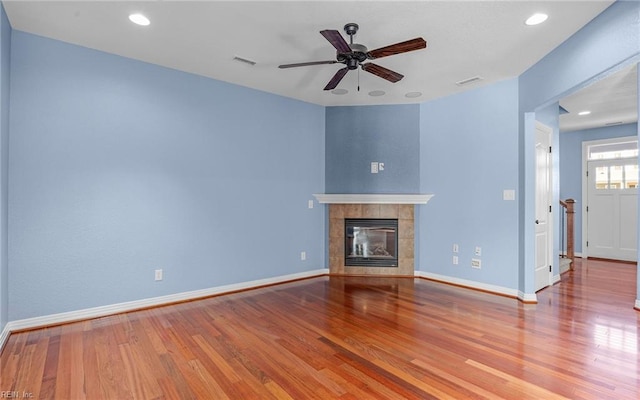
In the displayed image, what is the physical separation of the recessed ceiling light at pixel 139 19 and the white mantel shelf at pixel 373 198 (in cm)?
315

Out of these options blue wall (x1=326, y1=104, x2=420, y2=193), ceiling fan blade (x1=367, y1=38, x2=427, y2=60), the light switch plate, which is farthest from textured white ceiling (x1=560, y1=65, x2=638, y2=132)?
ceiling fan blade (x1=367, y1=38, x2=427, y2=60)

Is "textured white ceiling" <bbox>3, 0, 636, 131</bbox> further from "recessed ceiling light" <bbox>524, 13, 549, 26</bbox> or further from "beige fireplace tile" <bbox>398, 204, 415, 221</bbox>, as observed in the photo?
"beige fireplace tile" <bbox>398, 204, 415, 221</bbox>

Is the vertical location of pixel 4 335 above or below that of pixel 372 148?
below

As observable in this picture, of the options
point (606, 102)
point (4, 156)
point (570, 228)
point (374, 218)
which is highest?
point (606, 102)

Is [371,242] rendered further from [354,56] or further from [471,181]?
[354,56]

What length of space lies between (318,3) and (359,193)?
3.14 m

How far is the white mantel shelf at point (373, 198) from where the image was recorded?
5.02 m

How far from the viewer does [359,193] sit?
207 inches

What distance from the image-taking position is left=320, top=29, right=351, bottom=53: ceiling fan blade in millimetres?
2354

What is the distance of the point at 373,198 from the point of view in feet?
16.8

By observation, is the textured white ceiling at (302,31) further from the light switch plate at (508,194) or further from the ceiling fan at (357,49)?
the light switch plate at (508,194)

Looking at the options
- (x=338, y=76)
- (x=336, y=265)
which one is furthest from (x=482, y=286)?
(x=338, y=76)

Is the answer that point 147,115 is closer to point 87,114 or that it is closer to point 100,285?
point 87,114

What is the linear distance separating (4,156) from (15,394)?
196 cm
